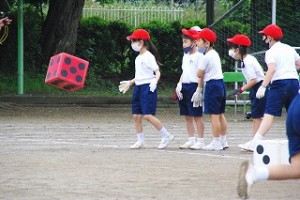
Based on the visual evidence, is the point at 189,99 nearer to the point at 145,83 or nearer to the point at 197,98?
the point at 197,98

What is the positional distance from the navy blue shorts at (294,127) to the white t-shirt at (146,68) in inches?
275

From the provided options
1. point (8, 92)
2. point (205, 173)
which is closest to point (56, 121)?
point (8, 92)

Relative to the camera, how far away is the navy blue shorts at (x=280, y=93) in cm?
1309

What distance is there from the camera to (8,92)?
25672 millimetres

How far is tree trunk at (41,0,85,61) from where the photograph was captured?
2645 cm

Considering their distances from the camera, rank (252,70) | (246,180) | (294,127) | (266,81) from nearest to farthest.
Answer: (246,180)
(294,127)
(266,81)
(252,70)

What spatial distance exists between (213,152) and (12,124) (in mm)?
6226

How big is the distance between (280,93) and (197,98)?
174 cm

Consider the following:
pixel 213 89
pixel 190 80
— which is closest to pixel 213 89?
pixel 213 89

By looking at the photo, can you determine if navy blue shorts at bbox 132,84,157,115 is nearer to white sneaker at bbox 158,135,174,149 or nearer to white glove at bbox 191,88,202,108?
white sneaker at bbox 158,135,174,149

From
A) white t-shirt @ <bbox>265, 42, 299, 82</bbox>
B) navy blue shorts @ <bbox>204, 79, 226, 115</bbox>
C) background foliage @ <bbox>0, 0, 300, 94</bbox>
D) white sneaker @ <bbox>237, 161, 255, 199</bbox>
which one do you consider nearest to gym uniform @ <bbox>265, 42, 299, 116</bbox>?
white t-shirt @ <bbox>265, 42, 299, 82</bbox>

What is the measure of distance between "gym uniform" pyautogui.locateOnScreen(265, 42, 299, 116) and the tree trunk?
13.8 meters

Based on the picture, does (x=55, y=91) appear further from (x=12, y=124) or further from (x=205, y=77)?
(x=205, y=77)

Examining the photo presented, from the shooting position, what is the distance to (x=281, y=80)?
13.1 m
